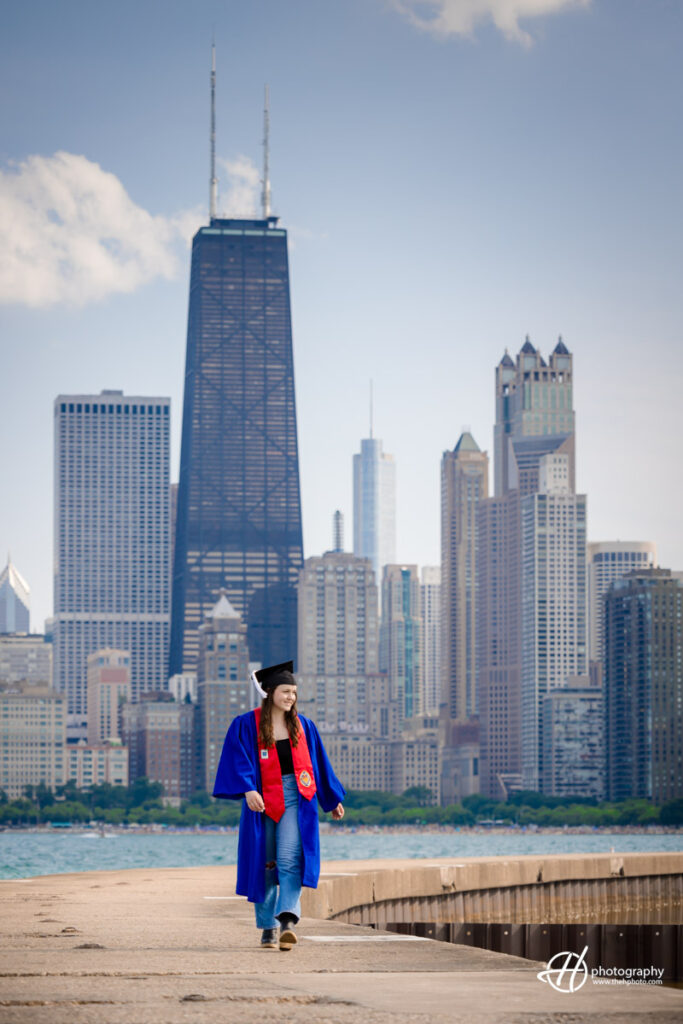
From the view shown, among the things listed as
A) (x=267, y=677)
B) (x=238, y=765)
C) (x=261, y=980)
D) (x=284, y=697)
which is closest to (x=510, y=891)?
(x=267, y=677)

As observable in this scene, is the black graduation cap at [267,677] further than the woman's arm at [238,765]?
Yes

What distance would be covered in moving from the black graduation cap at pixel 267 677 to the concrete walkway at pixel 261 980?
1900mm

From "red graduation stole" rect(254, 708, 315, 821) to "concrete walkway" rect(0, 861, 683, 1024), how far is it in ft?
3.34

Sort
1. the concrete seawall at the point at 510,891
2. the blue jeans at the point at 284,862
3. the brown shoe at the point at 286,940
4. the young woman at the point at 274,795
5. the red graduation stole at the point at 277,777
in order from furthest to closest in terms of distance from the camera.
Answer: the concrete seawall at the point at 510,891, the red graduation stole at the point at 277,777, the young woman at the point at 274,795, the blue jeans at the point at 284,862, the brown shoe at the point at 286,940

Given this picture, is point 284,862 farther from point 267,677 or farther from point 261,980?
point 261,980

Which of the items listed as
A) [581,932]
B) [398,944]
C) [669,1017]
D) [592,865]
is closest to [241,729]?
[398,944]

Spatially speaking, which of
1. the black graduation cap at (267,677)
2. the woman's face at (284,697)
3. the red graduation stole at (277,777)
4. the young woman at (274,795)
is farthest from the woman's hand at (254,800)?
the black graduation cap at (267,677)

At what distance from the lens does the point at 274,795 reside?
45.5 ft

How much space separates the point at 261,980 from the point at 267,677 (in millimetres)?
3718

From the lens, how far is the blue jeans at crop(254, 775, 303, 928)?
44.4 ft

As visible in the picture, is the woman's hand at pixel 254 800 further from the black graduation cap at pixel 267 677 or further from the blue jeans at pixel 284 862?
the black graduation cap at pixel 267 677

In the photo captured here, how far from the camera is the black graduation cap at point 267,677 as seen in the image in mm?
14086

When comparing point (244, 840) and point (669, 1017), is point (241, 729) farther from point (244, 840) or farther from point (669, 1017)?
point (669, 1017)

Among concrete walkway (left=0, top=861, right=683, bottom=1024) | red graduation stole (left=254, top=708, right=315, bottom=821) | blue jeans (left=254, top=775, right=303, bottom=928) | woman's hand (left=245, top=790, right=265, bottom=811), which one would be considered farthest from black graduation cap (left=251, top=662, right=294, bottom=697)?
concrete walkway (left=0, top=861, right=683, bottom=1024)
